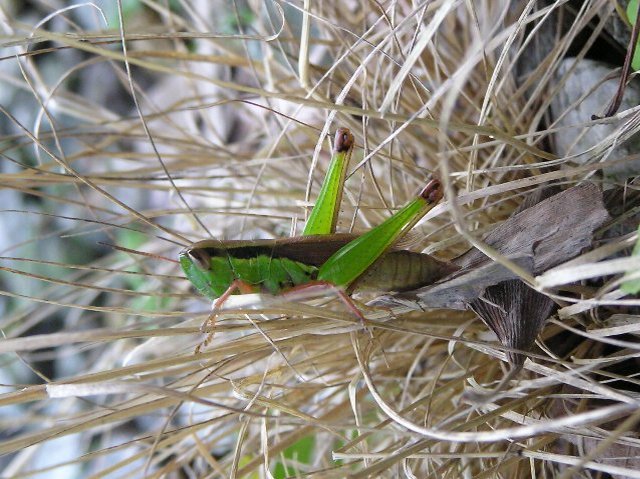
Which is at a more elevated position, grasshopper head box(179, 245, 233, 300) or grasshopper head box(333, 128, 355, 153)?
grasshopper head box(333, 128, 355, 153)

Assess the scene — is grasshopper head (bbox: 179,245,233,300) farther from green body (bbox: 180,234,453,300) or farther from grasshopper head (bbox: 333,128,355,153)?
grasshopper head (bbox: 333,128,355,153)

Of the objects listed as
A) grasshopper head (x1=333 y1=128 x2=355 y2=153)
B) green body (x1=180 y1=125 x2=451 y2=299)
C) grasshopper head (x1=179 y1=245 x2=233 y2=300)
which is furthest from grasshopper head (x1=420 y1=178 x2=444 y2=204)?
grasshopper head (x1=179 y1=245 x2=233 y2=300)

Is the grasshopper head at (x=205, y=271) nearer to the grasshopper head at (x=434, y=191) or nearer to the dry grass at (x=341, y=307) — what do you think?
the dry grass at (x=341, y=307)

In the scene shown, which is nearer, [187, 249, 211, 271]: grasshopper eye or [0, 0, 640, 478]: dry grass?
[0, 0, 640, 478]: dry grass

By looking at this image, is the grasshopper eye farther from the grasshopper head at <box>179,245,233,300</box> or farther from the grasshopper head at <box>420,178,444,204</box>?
the grasshopper head at <box>420,178,444,204</box>

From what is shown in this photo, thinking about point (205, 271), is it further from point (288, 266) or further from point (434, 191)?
point (434, 191)

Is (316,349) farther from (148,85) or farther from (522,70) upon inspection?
(148,85)

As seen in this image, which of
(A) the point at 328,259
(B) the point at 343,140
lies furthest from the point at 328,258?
(B) the point at 343,140
